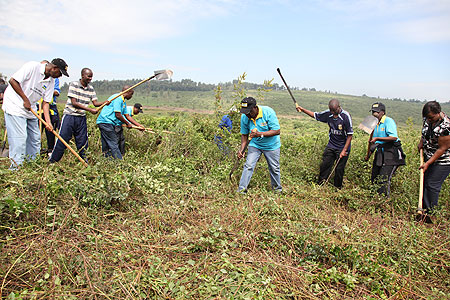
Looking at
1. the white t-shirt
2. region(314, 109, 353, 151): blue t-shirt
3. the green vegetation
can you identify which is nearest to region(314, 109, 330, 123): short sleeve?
region(314, 109, 353, 151): blue t-shirt

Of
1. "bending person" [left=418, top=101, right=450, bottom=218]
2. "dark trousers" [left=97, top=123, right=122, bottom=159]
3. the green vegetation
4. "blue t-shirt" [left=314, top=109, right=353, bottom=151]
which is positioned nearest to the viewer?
the green vegetation

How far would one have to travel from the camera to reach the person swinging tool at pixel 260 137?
439 cm

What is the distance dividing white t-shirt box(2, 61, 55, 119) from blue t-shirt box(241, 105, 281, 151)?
10.0ft

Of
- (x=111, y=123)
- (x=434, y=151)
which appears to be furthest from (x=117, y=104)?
(x=434, y=151)

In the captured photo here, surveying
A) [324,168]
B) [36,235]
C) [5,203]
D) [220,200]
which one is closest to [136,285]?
[36,235]

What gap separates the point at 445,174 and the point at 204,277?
366cm

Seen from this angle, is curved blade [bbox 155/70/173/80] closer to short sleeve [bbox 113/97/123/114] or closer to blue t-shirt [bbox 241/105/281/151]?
short sleeve [bbox 113/97/123/114]

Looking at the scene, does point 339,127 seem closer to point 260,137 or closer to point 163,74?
point 260,137

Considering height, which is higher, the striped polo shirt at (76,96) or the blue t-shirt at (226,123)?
the striped polo shirt at (76,96)

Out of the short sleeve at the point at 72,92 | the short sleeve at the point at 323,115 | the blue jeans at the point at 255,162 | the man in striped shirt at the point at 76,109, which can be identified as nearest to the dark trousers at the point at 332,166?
the short sleeve at the point at 323,115

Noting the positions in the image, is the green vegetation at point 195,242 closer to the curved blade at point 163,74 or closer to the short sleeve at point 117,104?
the short sleeve at point 117,104

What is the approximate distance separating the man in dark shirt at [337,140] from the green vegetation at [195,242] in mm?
714

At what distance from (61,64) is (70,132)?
1.19 meters

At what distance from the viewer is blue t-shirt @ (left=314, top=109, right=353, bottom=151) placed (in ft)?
16.2
